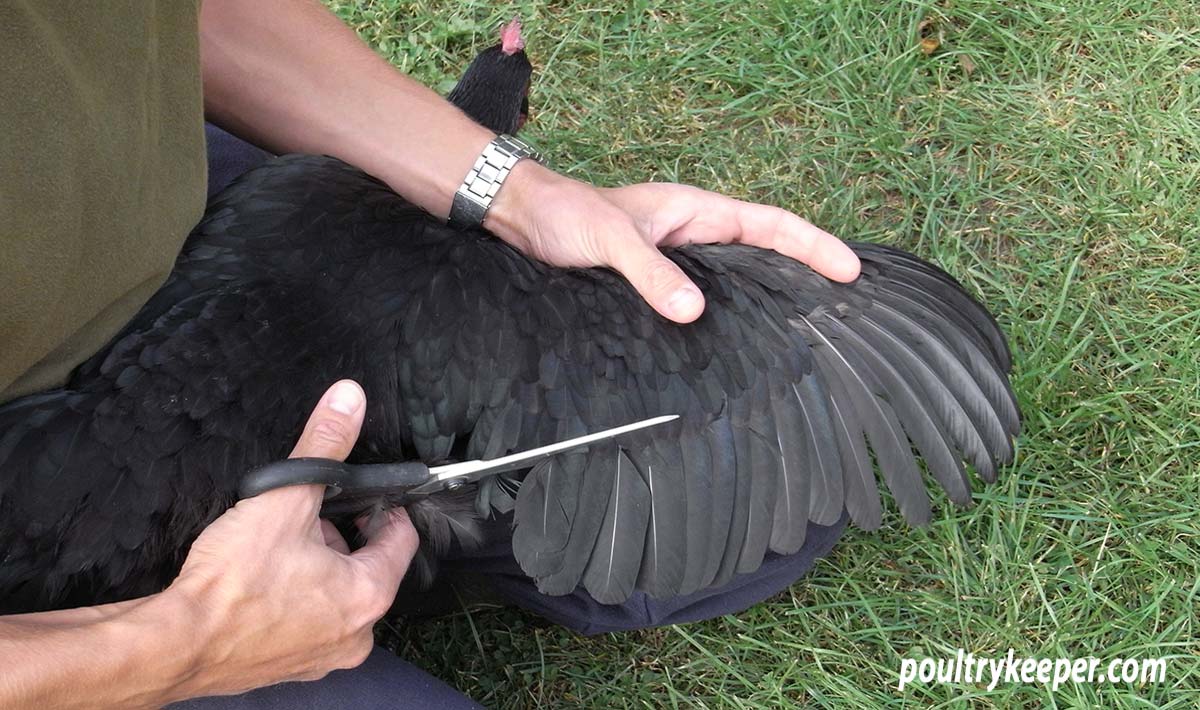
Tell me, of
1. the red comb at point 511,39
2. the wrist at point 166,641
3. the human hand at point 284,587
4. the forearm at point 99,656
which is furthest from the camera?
the red comb at point 511,39

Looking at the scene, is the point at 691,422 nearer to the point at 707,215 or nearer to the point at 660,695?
the point at 707,215

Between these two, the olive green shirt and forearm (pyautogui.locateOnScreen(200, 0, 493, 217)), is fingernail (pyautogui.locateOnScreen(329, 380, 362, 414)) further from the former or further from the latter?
forearm (pyautogui.locateOnScreen(200, 0, 493, 217))

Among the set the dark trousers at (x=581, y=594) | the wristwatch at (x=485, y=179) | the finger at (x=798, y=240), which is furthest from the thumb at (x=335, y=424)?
the finger at (x=798, y=240)

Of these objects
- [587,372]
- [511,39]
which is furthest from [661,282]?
[511,39]

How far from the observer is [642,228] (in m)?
1.96

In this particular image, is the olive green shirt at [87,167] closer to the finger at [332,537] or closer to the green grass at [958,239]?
the finger at [332,537]

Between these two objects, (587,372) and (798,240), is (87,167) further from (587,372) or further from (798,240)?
(798,240)

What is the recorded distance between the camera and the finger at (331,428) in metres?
1.48

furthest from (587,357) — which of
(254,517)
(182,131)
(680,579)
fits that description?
(182,131)

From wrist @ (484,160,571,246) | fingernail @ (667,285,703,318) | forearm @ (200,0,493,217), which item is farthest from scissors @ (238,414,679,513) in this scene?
forearm @ (200,0,493,217)

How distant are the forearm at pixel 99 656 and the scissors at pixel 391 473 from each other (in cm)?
21

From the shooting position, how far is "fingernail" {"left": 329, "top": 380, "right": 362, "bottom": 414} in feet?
4.90

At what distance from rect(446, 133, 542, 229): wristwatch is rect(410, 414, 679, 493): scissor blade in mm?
563

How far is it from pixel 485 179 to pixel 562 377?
21.2 inches
